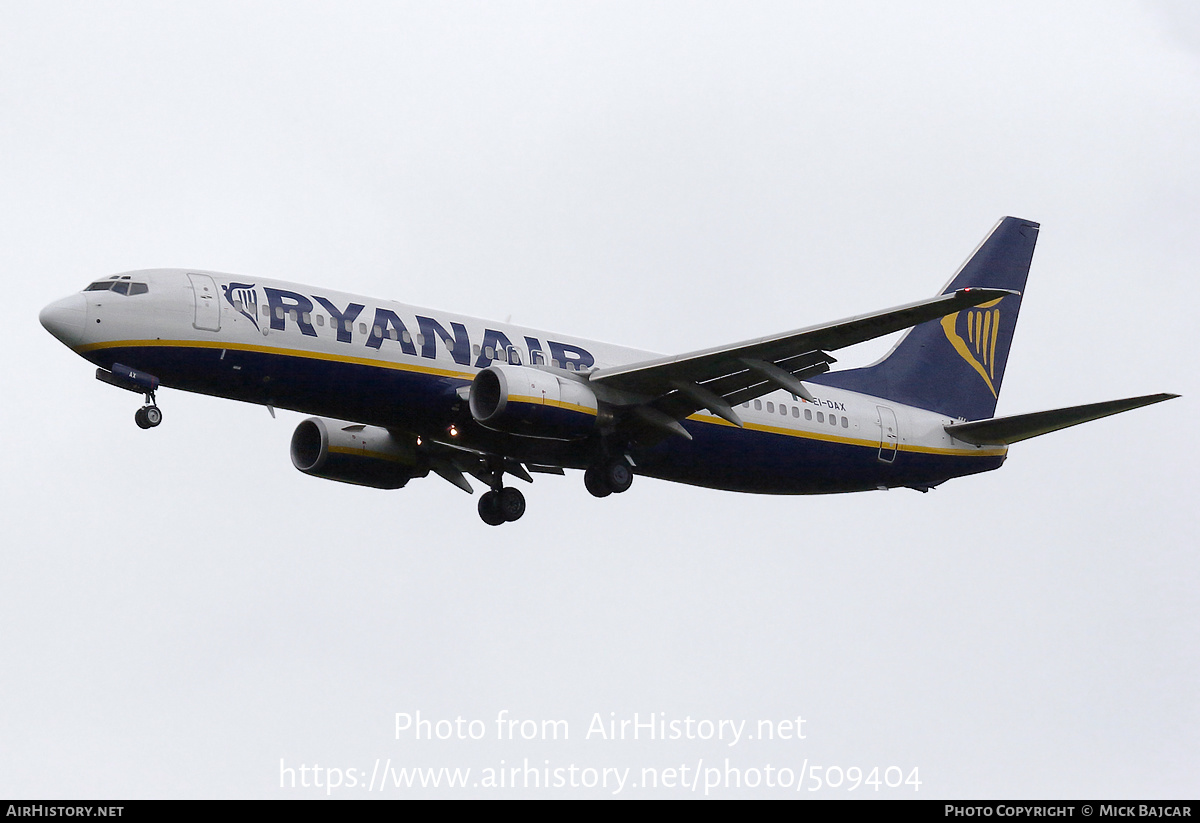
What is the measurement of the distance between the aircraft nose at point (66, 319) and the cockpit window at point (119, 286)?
59 cm

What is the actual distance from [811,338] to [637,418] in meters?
4.97

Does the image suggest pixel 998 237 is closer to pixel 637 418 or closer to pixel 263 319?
pixel 637 418

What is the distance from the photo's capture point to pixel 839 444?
3772 centimetres

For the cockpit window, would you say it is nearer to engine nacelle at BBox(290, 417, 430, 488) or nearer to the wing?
engine nacelle at BBox(290, 417, 430, 488)

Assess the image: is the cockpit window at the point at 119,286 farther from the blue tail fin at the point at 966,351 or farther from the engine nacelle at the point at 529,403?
the blue tail fin at the point at 966,351

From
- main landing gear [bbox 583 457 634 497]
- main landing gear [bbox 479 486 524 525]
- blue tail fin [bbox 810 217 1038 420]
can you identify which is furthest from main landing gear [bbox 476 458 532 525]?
Result: blue tail fin [bbox 810 217 1038 420]

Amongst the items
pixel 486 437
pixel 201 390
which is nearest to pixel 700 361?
pixel 486 437

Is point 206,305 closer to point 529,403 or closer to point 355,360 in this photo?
point 355,360

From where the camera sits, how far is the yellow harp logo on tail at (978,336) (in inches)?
1657

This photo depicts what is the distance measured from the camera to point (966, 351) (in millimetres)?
42094

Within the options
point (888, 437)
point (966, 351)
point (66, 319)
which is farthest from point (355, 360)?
point (966, 351)

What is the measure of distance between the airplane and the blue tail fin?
76mm

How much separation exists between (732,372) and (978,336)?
504 inches

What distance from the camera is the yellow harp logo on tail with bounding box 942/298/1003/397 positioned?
138 feet
